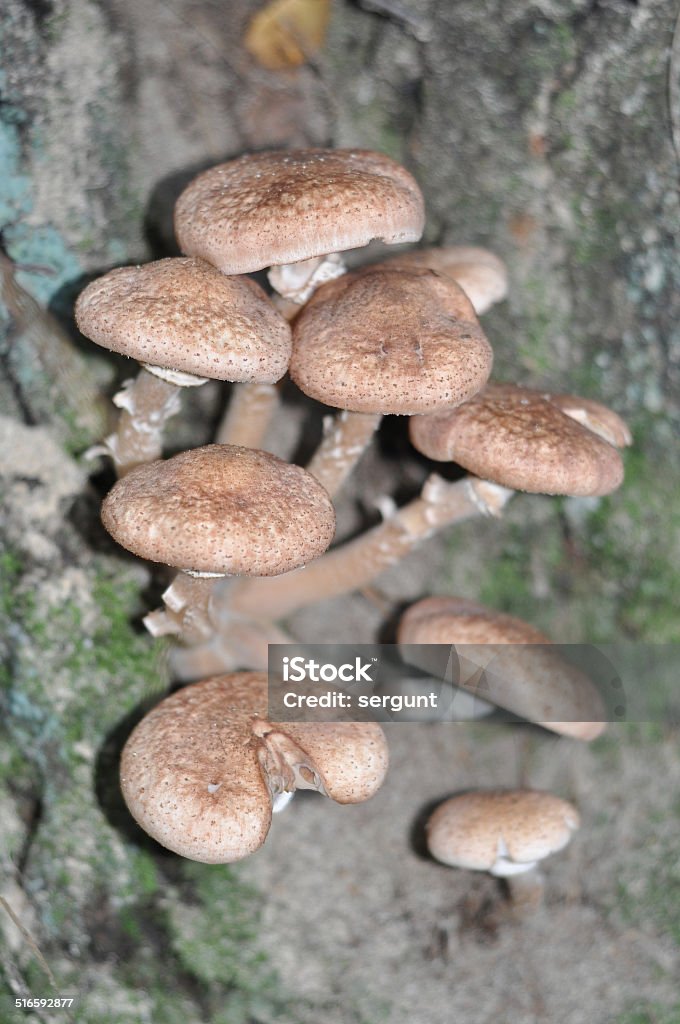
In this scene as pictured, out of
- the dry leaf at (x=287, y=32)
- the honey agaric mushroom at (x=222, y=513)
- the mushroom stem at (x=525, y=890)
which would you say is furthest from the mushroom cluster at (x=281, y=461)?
the dry leaf at (x=287, y=32)

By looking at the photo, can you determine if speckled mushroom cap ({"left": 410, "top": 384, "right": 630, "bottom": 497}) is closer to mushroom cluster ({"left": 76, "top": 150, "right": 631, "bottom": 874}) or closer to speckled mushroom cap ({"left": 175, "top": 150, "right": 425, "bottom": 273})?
mushroom cluster ({"left": 76, "top": 150, "right": 631, "bottom": 874})

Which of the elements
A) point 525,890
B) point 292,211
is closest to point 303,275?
point 292,211

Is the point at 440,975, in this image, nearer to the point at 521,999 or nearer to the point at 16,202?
the point at 521,999

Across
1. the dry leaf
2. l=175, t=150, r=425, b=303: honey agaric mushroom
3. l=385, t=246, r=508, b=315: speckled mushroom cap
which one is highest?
the dry leaf

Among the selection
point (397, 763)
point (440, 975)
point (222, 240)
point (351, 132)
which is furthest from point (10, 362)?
point (440, 975)

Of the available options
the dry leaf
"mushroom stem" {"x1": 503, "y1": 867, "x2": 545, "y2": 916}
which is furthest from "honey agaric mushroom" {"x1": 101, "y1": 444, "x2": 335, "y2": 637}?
the dry leaf

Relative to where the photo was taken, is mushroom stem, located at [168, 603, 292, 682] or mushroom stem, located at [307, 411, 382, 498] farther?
mushroom stem, located at [168, 603, 292, 682]

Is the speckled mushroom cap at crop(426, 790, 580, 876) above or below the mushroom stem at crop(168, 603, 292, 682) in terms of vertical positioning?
below

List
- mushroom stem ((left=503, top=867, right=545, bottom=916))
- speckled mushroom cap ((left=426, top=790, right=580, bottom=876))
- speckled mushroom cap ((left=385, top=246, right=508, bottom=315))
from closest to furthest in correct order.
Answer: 1. speckled mushroom cap ((left=426, top=790, right=580, bottom=876))
2. speckled mushroom cap ((left=385, top=246, right=508, bottom=315))
3. mushroom stem ((left=503, top=867, right=545, bottom=916))
